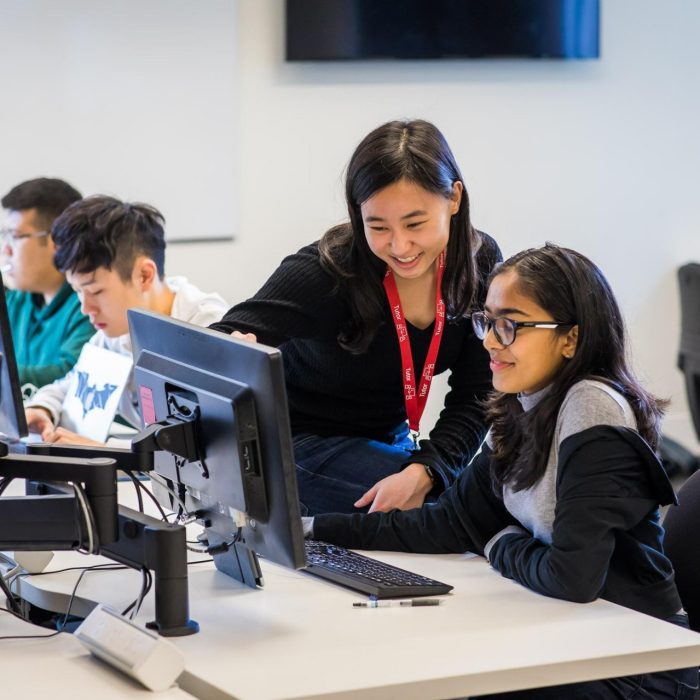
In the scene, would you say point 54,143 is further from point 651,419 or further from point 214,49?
point 651,419

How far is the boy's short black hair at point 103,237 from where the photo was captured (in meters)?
2.89

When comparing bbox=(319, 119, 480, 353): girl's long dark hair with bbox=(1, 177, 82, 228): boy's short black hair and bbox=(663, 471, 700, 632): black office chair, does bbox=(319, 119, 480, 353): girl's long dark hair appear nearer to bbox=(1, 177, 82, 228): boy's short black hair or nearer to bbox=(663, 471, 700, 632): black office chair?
bbox=(663, 471, 700, 632): black office chair

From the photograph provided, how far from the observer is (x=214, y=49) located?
4.41 meters

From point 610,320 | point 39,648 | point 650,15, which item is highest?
point 650,15

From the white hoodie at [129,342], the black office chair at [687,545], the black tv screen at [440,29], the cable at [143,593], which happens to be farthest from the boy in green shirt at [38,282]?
the black office chair at [687,545]

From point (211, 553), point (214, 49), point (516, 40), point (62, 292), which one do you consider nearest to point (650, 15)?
point (516, 40)

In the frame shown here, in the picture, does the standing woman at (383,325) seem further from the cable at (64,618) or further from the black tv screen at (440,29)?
the black tv screen at (440,29)

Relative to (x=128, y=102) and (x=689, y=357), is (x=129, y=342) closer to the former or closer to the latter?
(x=128, y=102)

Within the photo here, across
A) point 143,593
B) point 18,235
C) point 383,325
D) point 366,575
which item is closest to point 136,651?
point 143,593

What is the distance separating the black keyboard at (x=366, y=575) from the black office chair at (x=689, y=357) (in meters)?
2.97

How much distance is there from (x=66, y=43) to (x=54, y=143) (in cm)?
34

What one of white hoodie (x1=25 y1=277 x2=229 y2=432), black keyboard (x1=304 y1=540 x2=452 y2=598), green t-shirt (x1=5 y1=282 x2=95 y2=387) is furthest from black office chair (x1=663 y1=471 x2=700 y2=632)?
green t-shirt (x1=5 y1=282 x2=95 y2=387)

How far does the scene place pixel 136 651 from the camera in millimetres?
1387

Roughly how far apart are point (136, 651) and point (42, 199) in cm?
245
